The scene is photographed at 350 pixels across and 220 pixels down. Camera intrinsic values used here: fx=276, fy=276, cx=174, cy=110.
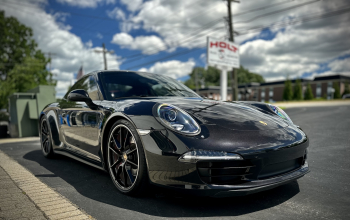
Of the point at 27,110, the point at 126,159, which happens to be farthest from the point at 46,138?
the point at 27,110

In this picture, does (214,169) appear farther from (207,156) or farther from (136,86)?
(136,86)

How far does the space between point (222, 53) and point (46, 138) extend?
16.5 meters

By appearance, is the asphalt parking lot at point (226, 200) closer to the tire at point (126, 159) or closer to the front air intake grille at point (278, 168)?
the tire at point (126, 159)

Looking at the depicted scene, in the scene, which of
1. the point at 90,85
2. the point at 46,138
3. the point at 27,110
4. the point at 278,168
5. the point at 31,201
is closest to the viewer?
the point at 278,168

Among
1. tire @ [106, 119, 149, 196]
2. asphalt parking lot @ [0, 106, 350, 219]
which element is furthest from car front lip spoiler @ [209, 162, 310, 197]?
tire @ [106, 119, 149, 196]

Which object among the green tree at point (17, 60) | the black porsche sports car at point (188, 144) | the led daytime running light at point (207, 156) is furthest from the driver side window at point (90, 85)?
the green tree at point (17, 60)

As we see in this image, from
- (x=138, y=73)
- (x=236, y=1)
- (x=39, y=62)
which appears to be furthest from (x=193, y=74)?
(x=138, y=73)

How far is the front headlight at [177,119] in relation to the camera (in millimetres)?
2279

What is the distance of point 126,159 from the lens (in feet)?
8.66

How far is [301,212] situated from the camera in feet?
6.92

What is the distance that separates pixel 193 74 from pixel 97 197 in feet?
326

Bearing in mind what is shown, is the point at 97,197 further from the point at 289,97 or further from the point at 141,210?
the point at 289,97

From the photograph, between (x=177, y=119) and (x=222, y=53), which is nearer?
(x=177, y=119)

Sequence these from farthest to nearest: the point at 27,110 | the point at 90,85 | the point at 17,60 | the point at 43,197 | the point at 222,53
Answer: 1. the point at 17,60
2. the point at 222,53
3. the point at 27,110
4. the point at 90,85
5. the point at 43,197
